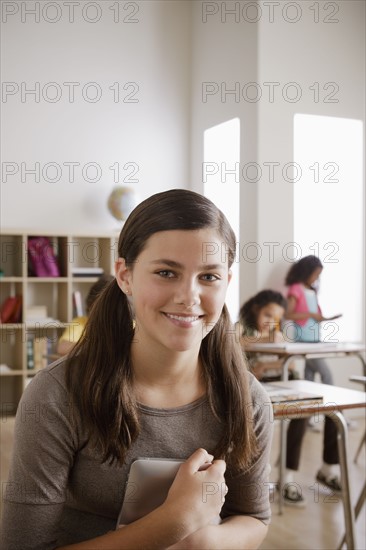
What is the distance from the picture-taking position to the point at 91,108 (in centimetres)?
651

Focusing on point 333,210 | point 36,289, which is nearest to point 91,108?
point 36,289

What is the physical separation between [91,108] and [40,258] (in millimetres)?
1503

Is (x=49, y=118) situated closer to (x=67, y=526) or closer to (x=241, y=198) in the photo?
(x=241, y=198)

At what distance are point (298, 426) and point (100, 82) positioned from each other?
393 cm

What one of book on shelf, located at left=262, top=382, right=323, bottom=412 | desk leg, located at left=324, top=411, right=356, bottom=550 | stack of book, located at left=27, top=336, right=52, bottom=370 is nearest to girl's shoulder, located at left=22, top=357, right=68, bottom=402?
book on shelf, located at left=262, top=382, right=323, bottom=412

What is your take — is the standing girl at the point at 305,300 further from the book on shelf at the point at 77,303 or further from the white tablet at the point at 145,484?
the white tablet at the point at 145,484

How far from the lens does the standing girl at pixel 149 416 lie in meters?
1.22

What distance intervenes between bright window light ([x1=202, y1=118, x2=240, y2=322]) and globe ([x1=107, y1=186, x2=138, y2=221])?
0.77m

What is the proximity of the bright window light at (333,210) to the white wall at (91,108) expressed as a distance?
A: 1.34 meters

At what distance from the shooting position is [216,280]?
51.3 inches

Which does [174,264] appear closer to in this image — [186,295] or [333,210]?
[186,295]

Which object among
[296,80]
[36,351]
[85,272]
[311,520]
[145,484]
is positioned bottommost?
[311,520]

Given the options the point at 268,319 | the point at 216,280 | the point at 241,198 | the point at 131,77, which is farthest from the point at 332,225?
the point at 216,280

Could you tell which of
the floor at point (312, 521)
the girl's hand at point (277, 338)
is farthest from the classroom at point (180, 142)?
the floor at point (312, 521)
